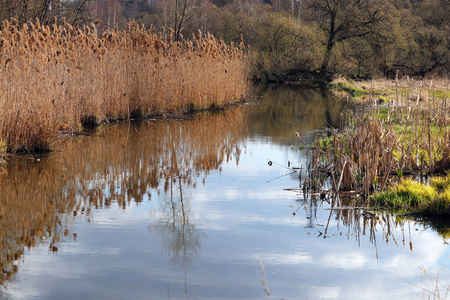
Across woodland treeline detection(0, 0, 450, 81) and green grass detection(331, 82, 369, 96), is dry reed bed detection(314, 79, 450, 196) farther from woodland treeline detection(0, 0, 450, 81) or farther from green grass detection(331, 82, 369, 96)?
woodland treeline detection(0, 0, 450, 81)

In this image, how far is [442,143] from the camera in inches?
316

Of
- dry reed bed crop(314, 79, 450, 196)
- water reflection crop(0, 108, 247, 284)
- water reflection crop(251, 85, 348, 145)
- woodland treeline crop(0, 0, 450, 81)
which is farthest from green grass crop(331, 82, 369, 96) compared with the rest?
dry reed bed crop(314, 79, 450, 196)

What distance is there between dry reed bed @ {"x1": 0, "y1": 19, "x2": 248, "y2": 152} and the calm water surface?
765 millimetres

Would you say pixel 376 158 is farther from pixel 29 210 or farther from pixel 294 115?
pixel 294 115

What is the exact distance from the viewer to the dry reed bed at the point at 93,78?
864cm

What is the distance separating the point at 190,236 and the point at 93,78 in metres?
7.29

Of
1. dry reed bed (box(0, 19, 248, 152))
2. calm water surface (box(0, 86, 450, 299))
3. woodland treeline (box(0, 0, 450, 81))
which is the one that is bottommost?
calm water surface (box(0, 86, 450, 299))

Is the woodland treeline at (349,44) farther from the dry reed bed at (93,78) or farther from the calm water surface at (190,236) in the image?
the calm water surface at (190,236)

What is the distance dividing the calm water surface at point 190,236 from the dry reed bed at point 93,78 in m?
0.77

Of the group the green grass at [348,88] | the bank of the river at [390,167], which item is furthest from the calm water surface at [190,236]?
the green grass at [348,88]

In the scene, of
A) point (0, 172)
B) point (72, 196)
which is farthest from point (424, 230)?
point (0, 172)

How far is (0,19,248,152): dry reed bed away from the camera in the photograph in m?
8.64

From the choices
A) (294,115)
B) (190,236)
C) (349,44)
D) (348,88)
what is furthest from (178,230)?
(349,44)

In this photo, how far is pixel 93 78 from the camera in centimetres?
1174
